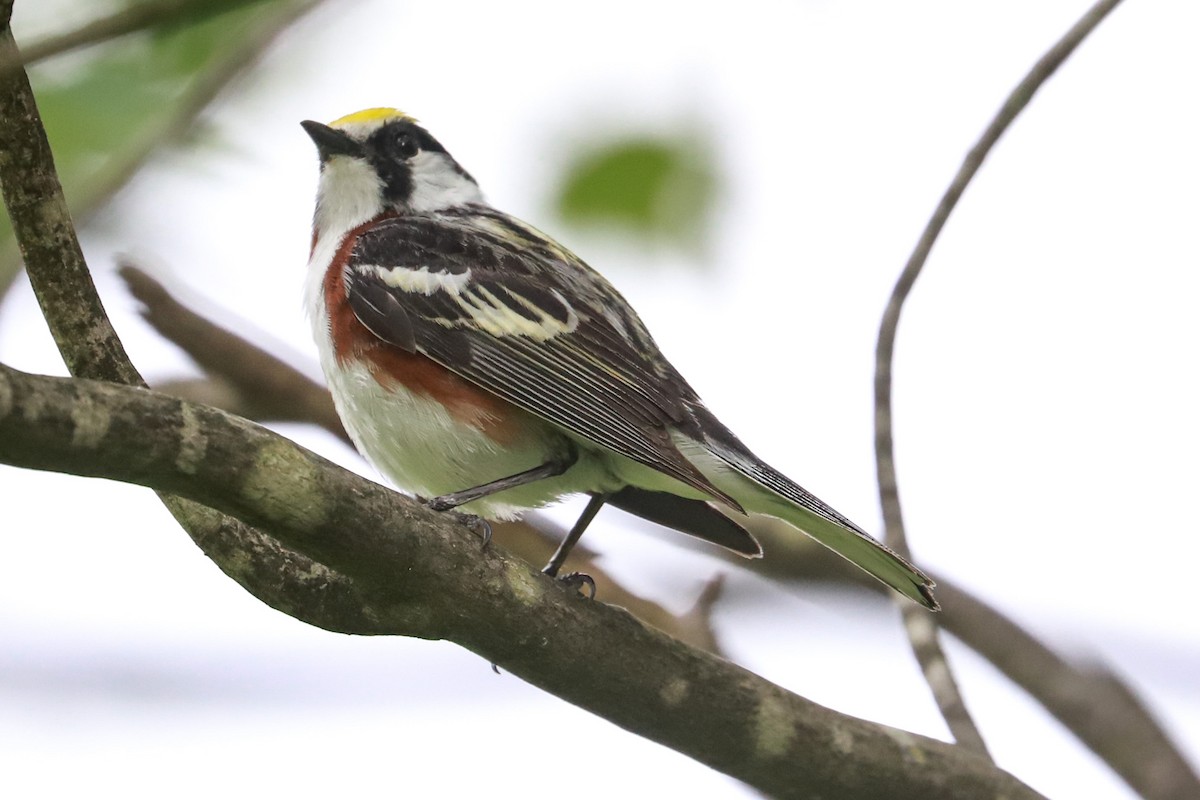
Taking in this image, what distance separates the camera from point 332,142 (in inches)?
205

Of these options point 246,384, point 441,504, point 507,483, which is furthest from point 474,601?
point 246,384

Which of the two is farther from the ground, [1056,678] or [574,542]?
[1056,678]

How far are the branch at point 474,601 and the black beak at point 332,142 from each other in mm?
2565

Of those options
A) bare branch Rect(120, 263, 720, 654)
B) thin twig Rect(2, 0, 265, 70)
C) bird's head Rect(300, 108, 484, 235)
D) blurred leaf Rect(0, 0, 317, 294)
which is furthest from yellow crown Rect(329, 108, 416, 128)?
thin twig Rect(2, 0, 265, 70)

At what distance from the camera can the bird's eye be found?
211 inches

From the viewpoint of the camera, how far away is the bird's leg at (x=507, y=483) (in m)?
3.93

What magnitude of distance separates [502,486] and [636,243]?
895 millimetres

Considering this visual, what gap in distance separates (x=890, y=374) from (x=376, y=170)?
2253mm

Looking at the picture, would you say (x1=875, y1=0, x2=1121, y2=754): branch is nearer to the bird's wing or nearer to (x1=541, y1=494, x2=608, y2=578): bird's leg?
the bird's wing

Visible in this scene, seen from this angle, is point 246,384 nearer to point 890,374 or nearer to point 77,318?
point 77,318

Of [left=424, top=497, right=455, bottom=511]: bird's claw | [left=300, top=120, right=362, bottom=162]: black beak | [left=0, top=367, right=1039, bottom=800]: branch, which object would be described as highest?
[left=300, top=120, right=362, bottom=162]: black beak

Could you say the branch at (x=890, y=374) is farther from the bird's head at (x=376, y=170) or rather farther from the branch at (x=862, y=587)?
the bird's head at (x=376, y=170)

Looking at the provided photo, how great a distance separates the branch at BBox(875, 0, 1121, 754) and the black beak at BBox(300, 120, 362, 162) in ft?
7.49

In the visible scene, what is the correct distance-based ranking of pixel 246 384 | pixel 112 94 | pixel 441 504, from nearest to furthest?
pixel 112 94
pixel 441 504
pixel 246 384
